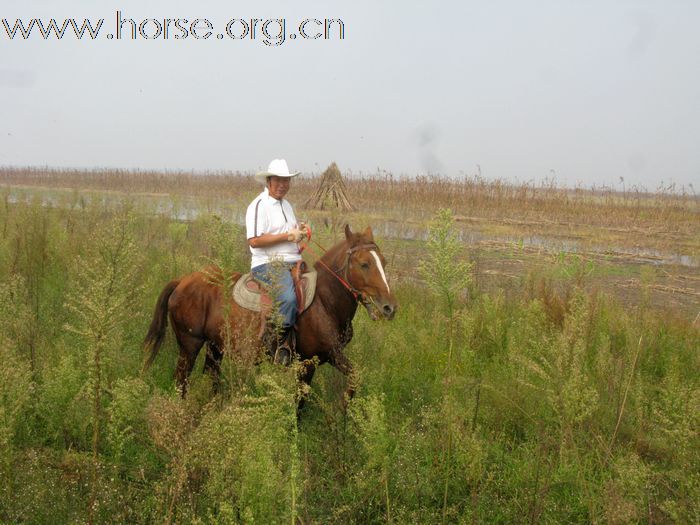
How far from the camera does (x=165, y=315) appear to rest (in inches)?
197

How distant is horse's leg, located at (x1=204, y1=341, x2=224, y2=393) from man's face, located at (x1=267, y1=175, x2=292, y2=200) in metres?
1.54

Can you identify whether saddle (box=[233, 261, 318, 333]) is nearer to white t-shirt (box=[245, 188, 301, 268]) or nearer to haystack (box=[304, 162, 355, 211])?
white t-shirt (box=[245, 188, 301, 268])

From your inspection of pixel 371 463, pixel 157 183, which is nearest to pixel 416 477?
pixel 371 463

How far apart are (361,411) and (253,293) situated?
1.79 m

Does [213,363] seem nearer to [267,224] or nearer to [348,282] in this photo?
[267,224]

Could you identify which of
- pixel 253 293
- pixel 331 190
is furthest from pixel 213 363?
pixel 331 190

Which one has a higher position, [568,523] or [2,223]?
[2,223]

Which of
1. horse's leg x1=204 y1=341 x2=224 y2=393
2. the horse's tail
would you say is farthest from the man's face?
horse's leg x1=204 y1=341 x2=224 y2=393

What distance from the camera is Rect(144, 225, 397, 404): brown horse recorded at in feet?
14.5

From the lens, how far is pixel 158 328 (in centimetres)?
493

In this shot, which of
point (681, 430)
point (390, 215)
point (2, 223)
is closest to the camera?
point (681, 430)

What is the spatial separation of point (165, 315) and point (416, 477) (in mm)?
2893

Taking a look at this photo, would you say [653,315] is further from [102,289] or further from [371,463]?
[102,289]

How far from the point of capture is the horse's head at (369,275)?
4336 millimetres
